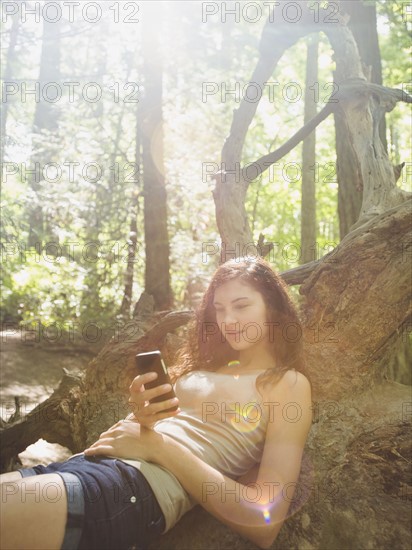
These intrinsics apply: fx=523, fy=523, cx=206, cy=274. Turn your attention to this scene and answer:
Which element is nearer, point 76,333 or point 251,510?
point 251,510

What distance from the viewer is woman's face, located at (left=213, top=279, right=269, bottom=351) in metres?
2.82

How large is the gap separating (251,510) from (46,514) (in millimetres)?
835

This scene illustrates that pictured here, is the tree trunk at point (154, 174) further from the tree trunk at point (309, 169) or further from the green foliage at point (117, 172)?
the tree trunk at point (309, 169)

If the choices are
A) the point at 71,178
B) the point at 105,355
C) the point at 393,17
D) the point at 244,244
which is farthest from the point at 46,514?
the point at 71,178

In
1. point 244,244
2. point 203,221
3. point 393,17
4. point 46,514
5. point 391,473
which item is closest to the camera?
point 46,514

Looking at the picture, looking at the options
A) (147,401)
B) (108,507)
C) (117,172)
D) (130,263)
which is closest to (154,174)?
(117,172)

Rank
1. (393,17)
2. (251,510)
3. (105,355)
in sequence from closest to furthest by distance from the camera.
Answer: (251,510) < (105,355) < (393,17)

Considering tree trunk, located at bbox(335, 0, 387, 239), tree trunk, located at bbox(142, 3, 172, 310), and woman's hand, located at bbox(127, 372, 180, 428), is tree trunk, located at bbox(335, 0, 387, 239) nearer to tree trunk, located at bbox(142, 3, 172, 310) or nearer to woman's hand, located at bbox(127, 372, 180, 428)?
woman's hand, located at bbox(127, 372, 180, 428)

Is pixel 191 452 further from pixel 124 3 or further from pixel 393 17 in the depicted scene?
pixel 124 3

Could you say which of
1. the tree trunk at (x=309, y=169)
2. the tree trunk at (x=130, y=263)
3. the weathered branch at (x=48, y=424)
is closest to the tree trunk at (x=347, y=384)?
the weathered branch at (x=48, y=424)

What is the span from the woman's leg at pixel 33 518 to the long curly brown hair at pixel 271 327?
43.3 inches

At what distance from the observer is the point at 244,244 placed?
464 centimetres

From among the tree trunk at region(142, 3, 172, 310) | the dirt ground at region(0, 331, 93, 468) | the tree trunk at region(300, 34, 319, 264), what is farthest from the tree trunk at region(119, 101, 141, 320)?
the tree trunk at region(300, 34, 319, 264)

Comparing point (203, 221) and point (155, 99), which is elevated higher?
point (155, 99)
